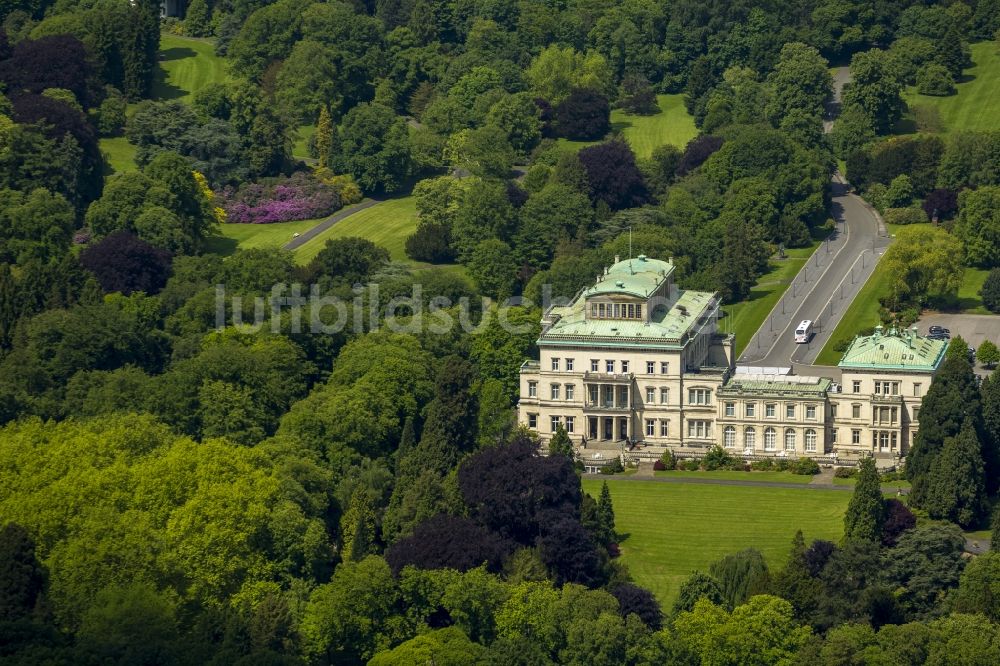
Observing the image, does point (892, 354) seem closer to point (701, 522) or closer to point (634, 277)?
point (634, 277)

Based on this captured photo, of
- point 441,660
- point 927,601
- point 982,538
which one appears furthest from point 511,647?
point 982,538

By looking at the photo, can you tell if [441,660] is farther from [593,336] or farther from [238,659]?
[593,336]

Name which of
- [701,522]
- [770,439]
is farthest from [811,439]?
[701,522]

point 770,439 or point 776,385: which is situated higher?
point 776,385

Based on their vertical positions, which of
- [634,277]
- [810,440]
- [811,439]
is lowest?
[810,440]

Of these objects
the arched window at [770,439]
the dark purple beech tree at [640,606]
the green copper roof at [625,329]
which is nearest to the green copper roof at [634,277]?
the green copper roof at [625,329]

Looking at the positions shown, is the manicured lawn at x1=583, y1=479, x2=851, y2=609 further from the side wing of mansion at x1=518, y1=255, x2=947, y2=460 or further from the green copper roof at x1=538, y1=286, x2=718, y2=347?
the green copper roof at x1=538, y1=286, x2=718, y2=347

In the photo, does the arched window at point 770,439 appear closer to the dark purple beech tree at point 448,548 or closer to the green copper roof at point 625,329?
the green copper roof at point 625,329

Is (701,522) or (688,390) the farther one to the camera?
(688,390)
